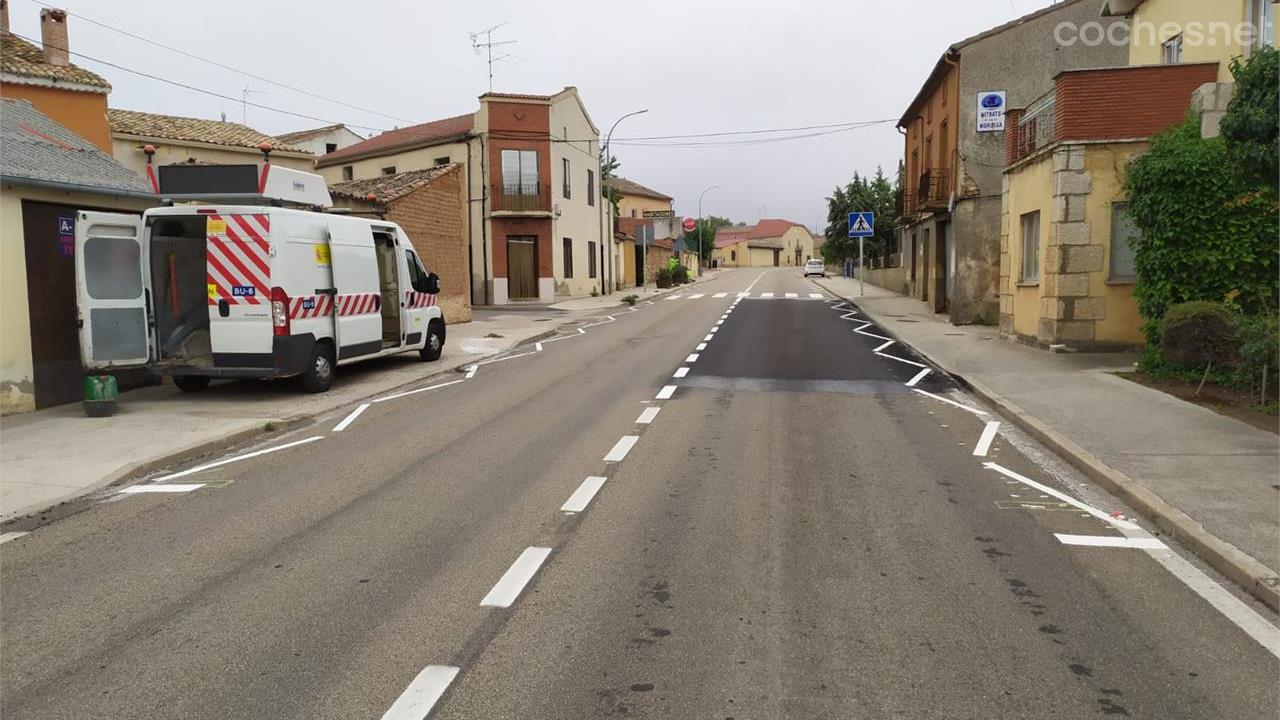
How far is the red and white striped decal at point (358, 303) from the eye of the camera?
12.7m

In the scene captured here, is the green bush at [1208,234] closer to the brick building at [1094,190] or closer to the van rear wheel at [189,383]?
the brick building at [1094,190]

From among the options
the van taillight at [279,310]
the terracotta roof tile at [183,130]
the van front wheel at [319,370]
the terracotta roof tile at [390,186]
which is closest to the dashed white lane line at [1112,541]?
the van taillight at [279,310]

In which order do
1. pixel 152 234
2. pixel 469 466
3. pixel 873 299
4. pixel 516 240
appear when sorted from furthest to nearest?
pixel 516 240
pixel 873 299
pixel 152 234
pixel 469 466

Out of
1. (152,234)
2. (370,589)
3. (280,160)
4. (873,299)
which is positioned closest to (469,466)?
(370,589)

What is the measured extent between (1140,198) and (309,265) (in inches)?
454

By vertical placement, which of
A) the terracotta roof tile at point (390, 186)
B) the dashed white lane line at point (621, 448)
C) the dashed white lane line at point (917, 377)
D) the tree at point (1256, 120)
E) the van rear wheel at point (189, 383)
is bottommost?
the dashed white lane line at point (621, 448)

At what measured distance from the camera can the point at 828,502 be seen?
6562 millimetres

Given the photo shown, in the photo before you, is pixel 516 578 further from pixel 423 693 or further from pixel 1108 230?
pixel 1108 230

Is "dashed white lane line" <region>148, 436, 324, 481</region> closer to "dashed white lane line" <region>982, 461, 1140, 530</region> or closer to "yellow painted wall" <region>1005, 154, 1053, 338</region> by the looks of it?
"dashed white lane line" <region>982, 461, 1140, 530</region>

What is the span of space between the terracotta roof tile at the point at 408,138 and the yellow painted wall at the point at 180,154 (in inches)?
524

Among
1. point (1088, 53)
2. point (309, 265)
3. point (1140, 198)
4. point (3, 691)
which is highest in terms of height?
point (1088, 53)

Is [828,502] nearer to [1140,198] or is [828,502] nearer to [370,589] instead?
[370,589]

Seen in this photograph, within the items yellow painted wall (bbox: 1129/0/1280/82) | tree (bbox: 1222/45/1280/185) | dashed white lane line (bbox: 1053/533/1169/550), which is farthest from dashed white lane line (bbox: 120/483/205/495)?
yellow painted wall (bbox: 1129/0/1280/82)

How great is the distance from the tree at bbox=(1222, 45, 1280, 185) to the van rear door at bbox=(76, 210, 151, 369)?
38.8 ft
